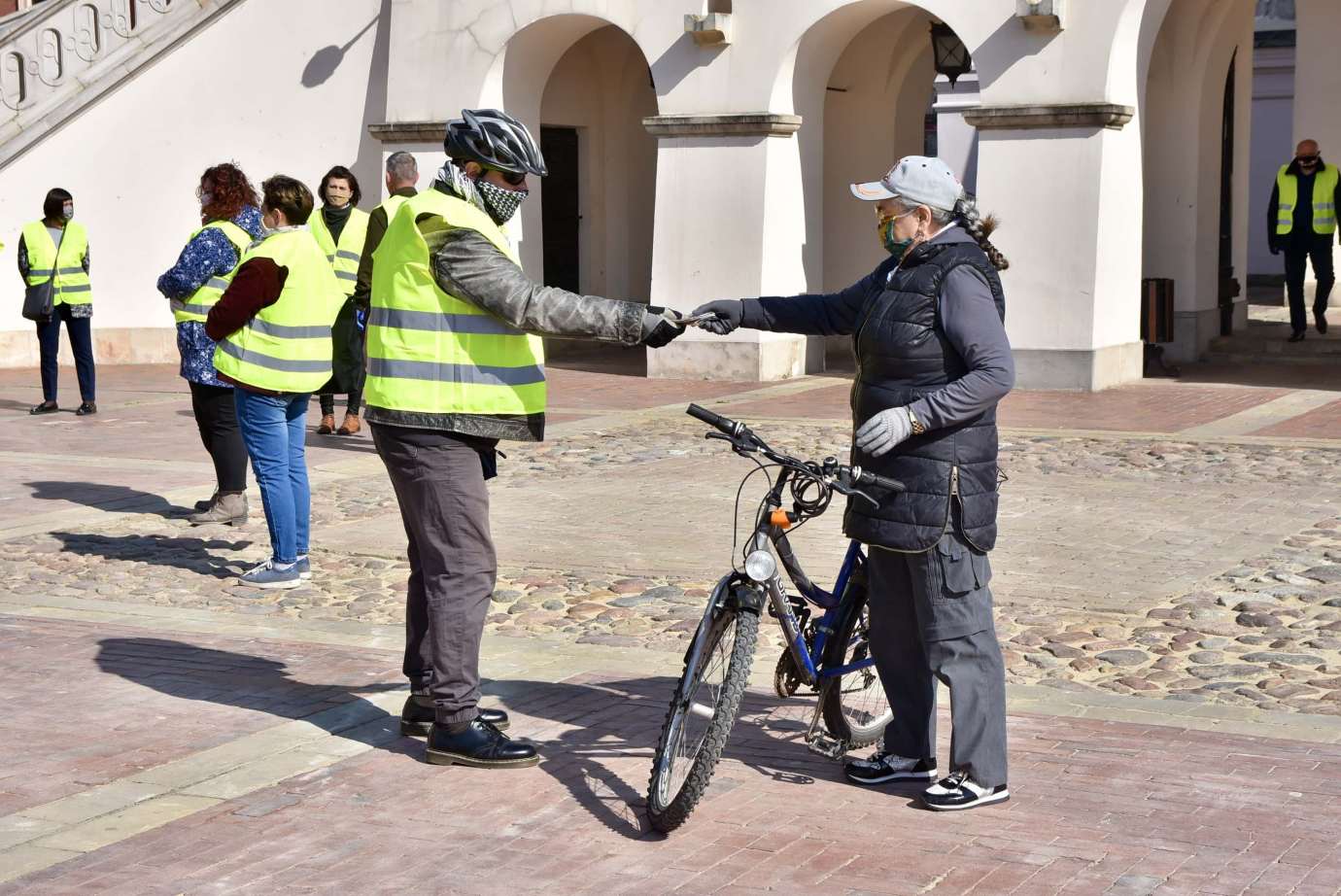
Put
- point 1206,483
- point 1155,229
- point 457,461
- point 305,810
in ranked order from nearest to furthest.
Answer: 1. point 305,810
2. point 457,461
3. point 1206,483
4. point 1155,229

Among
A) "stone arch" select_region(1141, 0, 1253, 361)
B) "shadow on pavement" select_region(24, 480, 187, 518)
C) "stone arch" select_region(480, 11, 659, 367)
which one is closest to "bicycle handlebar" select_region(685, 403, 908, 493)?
"shadow on pavement" select_region(24, 480, 187, 518)

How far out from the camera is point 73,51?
1897 cm

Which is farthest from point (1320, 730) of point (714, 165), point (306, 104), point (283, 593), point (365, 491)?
point (306, 104)

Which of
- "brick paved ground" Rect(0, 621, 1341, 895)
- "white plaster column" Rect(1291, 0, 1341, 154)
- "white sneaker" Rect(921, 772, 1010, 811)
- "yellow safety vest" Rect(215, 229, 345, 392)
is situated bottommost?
"brick paved ground" Rect(0, 621, 1341, 895)

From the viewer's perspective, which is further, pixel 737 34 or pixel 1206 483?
pixel 737 34

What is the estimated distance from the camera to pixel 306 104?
1898 cm

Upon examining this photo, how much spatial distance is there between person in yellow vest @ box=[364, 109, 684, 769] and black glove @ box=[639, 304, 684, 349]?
3.5 inches

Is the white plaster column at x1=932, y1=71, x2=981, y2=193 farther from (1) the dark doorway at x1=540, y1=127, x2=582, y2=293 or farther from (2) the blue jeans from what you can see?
(2) the blue jeans

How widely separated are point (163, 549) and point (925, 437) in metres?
5.18

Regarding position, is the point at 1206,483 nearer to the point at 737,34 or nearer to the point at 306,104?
the point at 737,34

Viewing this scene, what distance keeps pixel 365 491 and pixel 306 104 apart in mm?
9234

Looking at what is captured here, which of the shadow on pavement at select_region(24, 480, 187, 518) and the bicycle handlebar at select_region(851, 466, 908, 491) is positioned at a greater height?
the bicycle handlebar at select_region(851, 466, 908, 491)

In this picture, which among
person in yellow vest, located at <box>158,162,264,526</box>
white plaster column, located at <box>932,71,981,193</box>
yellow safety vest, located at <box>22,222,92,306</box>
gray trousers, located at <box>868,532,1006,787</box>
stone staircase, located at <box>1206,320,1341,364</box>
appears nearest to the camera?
gray trousers, located at <box>868,532,1006,787</box>

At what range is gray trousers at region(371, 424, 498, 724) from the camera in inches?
211
